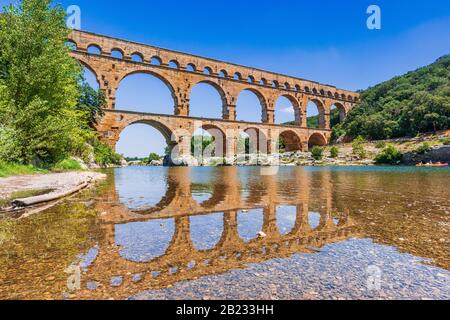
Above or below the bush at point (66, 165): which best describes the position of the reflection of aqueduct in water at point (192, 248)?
below

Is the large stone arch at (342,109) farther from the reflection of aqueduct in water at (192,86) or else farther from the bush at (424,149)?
the bush at (424,149)

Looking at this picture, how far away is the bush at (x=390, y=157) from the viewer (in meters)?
35.1

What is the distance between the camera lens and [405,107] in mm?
46562

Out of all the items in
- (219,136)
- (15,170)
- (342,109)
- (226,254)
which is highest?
(342,109)

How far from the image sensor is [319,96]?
53750 millimetres

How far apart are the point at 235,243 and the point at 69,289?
5.33 ft

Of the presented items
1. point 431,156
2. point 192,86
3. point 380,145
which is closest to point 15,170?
point 192,86

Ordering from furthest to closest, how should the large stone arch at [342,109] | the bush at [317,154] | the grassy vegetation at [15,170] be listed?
1. the large stone arch at [342,109]
2. the bush at [317,154]
3. the grassy vegetation at [15,170]

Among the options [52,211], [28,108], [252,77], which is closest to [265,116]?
[252,77]

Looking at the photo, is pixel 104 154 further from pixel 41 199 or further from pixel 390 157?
pixel 390 157

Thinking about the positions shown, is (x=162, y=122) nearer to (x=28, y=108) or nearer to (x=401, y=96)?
(x=28, y=108)

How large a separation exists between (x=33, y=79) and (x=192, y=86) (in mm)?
28594

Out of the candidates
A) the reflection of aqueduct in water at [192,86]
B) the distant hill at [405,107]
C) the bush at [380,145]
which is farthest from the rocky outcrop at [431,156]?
the reflection of aqueduct in water at [192,86]

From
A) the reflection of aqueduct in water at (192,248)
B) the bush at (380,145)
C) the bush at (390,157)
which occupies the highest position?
the bush at (380,145)
